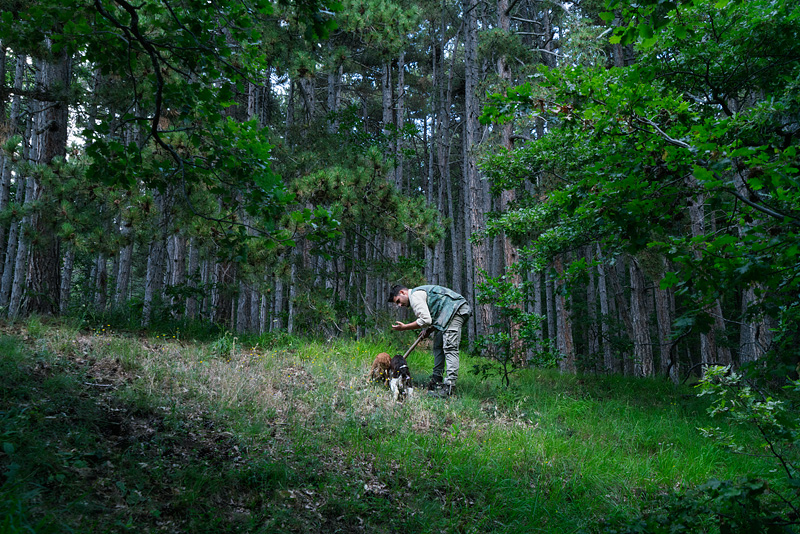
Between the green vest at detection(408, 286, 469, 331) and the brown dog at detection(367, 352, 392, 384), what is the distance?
0.88 meters

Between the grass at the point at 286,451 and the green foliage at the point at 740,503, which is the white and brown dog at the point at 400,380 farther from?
the green foliage at the point at 740,503

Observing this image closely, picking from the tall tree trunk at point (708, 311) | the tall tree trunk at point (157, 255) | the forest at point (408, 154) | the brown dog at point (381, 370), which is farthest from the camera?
the tall tree trunk at point (708, 311)

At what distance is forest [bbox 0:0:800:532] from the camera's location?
8.24ft

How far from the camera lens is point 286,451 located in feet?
12.4

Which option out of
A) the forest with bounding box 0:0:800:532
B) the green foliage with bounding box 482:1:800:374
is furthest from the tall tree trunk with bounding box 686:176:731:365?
the green foliage with bounding box 482:1:800:374

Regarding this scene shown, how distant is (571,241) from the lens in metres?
5.82

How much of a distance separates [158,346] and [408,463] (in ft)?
13.0

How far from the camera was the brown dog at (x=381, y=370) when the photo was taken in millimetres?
6070

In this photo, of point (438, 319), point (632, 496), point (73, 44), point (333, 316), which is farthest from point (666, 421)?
point (73, 44)

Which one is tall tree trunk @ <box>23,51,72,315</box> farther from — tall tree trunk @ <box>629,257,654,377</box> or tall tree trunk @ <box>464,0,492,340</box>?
tall tree trunk @ <box>629,257,654,377</box>

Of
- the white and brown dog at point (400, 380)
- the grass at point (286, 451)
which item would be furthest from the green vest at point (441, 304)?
the grass at point (286, 451)

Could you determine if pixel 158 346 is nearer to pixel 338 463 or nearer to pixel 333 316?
pixel 333 316

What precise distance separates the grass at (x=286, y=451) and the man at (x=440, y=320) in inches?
19.2

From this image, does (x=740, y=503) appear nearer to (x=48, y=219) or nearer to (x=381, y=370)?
(x=381, y=370)
